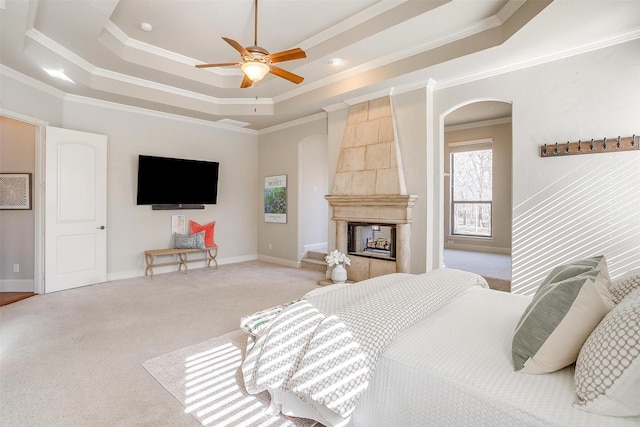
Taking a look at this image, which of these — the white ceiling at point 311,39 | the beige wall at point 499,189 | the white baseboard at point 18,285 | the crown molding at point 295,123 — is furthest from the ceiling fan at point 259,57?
the beige wall at point 499,189

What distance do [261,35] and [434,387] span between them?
12.8 feet

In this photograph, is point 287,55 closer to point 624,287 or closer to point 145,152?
point 624,287

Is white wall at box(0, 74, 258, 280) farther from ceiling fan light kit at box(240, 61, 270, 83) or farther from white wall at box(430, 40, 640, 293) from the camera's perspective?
white wall at box(430, 40, 640, 293)

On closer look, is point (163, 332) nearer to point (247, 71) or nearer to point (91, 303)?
point (91, 303)

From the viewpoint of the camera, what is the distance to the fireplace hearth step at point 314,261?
19.1 feet

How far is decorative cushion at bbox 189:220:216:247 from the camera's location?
233 inches

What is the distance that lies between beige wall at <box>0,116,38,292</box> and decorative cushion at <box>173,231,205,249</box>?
1.89 m

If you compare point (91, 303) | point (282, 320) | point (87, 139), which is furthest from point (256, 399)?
point (87, 139)

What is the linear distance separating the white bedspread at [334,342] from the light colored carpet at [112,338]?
0.65 meters

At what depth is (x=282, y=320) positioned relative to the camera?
1761 mm

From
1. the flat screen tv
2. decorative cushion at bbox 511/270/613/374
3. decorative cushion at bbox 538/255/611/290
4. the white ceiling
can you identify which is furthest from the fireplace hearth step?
decorative cushion at bbox 511/270/613/374

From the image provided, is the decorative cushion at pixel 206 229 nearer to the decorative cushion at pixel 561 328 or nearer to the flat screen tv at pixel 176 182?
the flat screen tv at pixel 176 182

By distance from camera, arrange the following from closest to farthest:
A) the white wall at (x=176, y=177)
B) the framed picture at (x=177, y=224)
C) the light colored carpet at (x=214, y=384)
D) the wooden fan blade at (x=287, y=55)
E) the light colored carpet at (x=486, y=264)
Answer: the light colored carpet at (x=214, y=384), the wooden fan blade at (x=287, y=55), the light colored carpet at (x=486, y=264), the white wall at (x=176, y=177), the framed picture at (x=177, y=224)

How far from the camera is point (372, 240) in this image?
5.00 m
